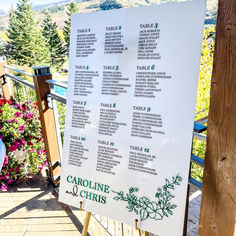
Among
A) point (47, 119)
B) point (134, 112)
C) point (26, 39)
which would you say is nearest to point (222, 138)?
point (134, 112)

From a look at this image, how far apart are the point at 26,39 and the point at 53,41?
626 cm

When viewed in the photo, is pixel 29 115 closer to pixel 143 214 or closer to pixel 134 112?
pixel 134 112

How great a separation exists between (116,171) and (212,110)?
0.65 metres

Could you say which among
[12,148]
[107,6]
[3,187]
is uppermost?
[107,6]

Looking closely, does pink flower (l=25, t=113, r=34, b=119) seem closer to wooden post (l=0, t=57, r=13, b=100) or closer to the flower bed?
the flower bed

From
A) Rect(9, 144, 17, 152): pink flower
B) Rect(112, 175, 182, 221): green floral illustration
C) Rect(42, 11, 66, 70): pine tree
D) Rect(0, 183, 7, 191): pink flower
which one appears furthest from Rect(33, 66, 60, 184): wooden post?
Rect(42, 11, 66, 70): pine tree

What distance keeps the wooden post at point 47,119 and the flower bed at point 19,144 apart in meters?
0.28

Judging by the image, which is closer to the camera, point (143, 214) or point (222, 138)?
point (222, 138)

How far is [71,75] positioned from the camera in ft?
4.97

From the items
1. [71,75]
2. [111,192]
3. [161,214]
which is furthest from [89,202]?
[71,75]

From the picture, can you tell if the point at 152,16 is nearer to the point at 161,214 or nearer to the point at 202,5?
the point at 202,5

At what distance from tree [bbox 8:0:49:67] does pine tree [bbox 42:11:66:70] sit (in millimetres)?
3108

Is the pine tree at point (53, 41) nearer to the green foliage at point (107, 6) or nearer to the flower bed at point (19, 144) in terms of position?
the green foliage at point (107, 6)

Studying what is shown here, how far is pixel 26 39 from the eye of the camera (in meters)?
31.0
